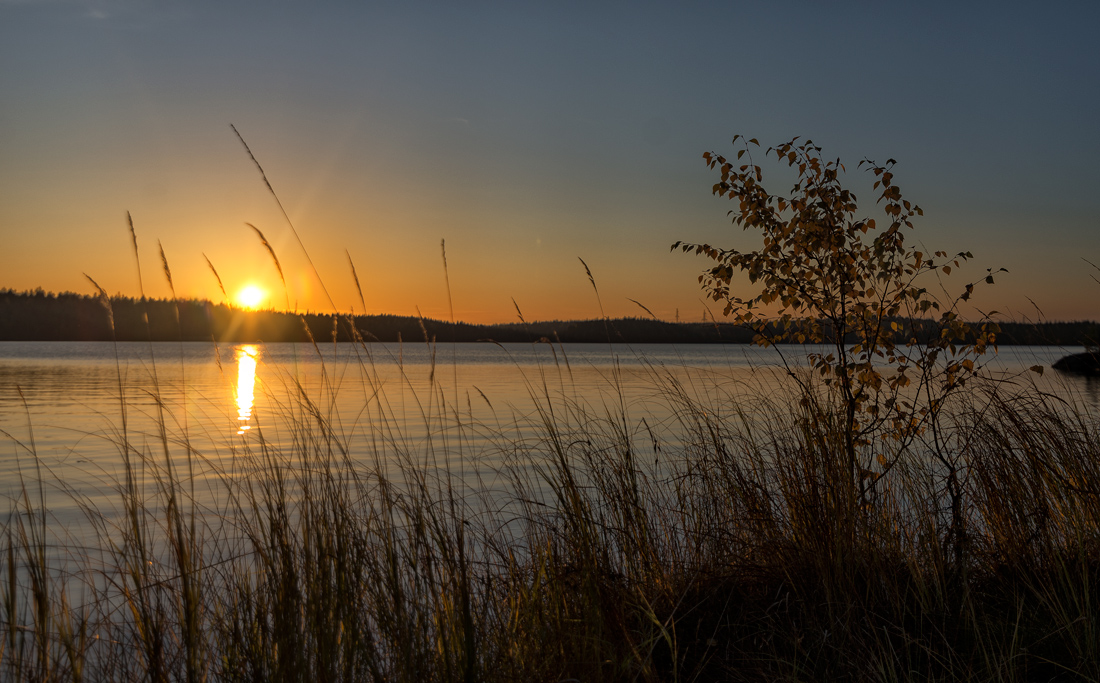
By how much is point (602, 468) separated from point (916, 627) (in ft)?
5.53

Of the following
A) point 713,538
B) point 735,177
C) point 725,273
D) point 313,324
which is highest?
point 735,177

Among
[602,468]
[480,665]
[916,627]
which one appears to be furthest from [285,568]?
[916,627]

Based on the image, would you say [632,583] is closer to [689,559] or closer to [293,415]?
[689,559]

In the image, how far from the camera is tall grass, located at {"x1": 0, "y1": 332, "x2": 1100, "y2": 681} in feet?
8.67

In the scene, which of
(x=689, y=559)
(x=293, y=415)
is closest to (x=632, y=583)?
(x=689, y=559)

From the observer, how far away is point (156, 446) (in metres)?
12.1

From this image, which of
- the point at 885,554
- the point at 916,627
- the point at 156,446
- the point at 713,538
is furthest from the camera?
the point at 156,446

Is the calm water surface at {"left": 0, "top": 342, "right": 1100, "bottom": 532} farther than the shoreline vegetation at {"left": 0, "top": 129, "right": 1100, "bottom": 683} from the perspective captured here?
Yes

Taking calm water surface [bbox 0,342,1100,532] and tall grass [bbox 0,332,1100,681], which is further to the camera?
calm water surface [bbox 0,342,1100,532]

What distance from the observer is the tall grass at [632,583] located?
2.64 m

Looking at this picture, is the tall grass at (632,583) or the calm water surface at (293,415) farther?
the calm water surface at (293,415)

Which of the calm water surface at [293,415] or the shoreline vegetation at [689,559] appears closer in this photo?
the shoreline vegetation at [689,559]

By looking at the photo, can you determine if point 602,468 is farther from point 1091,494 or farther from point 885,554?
point 1091,494

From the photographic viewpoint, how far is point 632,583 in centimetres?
347
